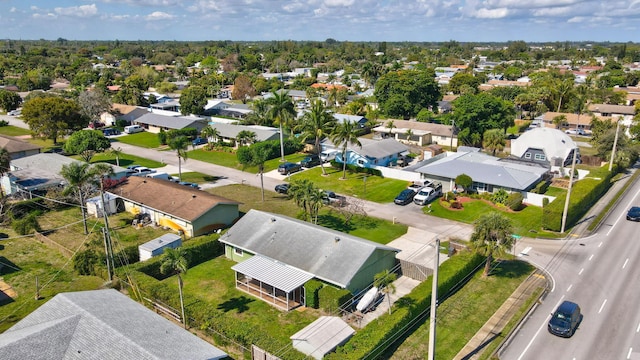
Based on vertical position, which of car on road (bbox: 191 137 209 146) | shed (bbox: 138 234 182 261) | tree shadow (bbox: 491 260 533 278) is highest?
car on road (bbox: 191 137 209 146)

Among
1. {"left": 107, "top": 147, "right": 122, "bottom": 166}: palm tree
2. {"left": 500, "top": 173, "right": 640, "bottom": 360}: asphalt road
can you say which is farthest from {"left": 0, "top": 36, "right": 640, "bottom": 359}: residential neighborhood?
{"left": 107, "top": 147, "right": 122, "bottom": 166}: palm tree

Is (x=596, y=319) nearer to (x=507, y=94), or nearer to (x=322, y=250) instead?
(x=322, y=250)

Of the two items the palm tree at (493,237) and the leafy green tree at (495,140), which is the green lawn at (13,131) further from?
the palm tree at (493,237)

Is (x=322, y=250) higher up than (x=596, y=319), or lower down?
higher up

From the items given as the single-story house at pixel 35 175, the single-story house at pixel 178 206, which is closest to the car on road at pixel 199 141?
the single-story house at pixel 35 175

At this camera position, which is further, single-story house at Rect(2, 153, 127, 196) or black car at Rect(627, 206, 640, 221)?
single-story house at Rect(2, 153, 127, 196)

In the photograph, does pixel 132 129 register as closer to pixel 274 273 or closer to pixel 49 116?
pixel 49 116

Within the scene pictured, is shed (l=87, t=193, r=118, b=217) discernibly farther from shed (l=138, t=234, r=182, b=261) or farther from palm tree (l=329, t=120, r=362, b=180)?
palm tree (l=329, t=120, r=362, b=180)

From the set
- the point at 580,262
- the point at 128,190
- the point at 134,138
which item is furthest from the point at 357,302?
the point at 134,138
